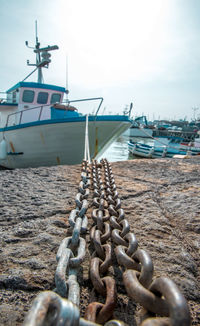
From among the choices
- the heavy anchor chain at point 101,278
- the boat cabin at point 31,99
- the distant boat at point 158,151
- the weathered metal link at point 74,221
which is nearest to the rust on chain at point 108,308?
the heavy anchor chain at point 101,278

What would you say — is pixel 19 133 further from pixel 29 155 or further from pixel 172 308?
pixel 172 308

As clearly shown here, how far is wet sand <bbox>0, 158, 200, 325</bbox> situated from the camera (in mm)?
870

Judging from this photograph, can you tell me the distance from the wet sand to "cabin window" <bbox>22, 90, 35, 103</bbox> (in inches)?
286

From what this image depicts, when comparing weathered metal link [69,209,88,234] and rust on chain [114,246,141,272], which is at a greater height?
rust on chain [114,246,141,272]

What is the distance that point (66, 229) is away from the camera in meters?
1.38

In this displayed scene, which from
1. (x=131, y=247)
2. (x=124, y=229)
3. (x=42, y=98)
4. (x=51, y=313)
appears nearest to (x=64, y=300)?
(x=51, y=313)

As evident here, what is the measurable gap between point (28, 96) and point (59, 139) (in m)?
3.38

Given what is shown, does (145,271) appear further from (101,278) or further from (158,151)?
(158,151)

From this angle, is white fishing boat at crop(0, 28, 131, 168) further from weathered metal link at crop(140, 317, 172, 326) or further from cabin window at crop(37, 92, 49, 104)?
weathered metal link at crop(140, 317, 172, 326)

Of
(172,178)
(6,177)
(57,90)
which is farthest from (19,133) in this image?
(172,178)

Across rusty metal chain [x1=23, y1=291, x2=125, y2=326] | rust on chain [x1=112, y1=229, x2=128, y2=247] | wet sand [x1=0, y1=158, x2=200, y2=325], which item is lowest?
wet sand [x1=0, y1=158, x2=200, y2=325]

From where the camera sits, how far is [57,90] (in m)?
9.45

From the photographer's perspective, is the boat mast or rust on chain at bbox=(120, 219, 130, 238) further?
the boat mast

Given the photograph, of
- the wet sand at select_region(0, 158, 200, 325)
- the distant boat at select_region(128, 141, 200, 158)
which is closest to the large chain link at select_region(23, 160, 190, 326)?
the wet sand at select_region(0, 158, 200, 325)
